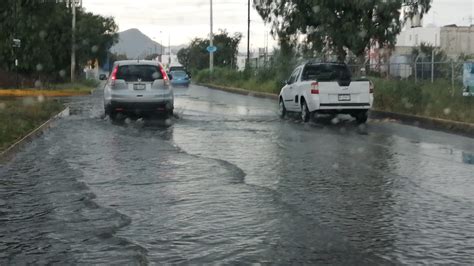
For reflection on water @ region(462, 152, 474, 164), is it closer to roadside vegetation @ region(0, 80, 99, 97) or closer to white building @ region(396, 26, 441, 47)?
roadside vegetation @ region(0, 80, 99, 97)

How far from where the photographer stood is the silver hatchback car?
17.7m

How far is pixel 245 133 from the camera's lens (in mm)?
15117

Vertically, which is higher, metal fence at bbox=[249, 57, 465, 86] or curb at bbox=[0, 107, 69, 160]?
metal fence at bbox=[249, 57, 465, 86]

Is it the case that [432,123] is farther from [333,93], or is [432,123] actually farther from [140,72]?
[140,72]

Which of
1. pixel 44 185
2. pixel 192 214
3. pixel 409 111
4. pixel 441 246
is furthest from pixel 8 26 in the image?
pixel 441 246

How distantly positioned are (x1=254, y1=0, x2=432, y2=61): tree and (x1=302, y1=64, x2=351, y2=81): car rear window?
5983 millimetres

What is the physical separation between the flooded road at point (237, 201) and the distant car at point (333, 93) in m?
3.63

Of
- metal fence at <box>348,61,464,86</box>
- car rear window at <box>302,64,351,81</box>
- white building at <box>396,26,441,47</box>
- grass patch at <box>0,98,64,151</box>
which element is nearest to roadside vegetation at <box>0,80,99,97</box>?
grass patch at <box>0,98,64,151</box>

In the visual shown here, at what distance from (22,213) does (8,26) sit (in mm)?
21196

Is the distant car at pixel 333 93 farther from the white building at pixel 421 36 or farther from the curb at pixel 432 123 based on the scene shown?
the white building at pixel 421 36

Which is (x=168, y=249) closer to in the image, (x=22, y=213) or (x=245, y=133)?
(x=22, y=213)


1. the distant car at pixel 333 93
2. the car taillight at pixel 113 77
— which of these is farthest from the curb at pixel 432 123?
the car taillight at pixel 113 77

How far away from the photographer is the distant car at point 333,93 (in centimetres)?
1747

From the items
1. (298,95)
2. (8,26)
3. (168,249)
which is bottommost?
(168,249)
